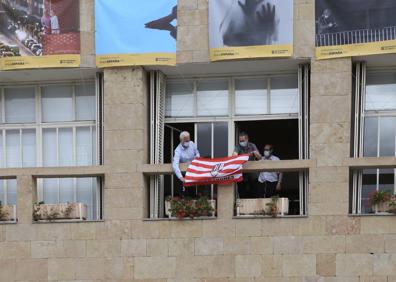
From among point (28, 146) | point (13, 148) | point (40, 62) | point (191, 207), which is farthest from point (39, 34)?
point (191, 207)

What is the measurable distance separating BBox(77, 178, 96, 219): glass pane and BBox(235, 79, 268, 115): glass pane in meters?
4.30

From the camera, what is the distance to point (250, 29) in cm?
1688

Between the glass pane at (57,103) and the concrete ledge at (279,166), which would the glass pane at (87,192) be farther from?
the concrete ledge at (279,166)

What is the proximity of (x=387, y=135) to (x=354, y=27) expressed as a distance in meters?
2.92

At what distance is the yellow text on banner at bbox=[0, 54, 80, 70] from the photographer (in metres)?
17.5

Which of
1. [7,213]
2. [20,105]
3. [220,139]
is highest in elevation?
[20,105]

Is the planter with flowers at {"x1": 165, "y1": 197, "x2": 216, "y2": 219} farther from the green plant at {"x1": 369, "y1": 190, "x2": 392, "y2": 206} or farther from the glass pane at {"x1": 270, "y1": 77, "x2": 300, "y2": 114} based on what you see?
the green plant at {"x1": 369, "y1": 190, "x2": 392, "y2": 206}

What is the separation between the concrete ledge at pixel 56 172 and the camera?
1725 centimetres

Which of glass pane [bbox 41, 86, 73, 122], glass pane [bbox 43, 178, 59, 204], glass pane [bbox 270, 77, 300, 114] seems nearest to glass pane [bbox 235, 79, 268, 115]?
glass pane [bbox 270, 77, 300, 114]

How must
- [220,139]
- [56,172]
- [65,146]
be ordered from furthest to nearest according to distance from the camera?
[65,146] → [220,139] → [56,172]

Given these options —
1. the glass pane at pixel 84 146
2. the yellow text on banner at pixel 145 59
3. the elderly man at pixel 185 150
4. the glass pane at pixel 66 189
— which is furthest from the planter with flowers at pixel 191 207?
the yellow text on banner at pixel 145 59

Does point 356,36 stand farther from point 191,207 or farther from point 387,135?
point 191,207

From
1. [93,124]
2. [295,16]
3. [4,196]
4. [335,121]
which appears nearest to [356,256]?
[335,121]

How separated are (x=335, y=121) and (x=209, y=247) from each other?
425 centimetres
